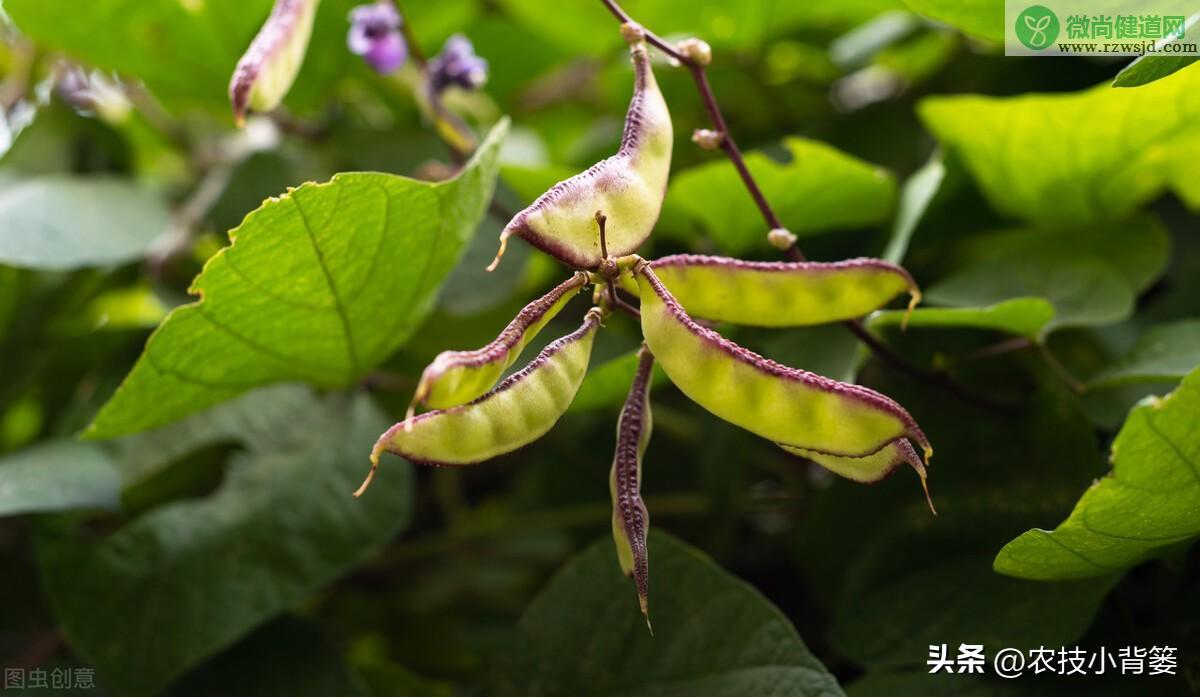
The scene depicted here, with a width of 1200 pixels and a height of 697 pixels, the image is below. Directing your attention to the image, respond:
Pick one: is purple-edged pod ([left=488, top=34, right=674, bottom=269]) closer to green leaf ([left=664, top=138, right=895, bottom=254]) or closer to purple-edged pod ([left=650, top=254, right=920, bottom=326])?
purple-edged pod ([left=650, top=254, right=920, bottom=326])

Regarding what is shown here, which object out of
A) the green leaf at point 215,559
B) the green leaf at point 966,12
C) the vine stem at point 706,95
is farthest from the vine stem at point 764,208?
the green leaf at point 215,559

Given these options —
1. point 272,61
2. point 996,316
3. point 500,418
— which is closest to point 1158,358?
point 996,316

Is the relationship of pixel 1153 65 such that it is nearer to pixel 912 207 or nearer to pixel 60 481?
pixel 912 207

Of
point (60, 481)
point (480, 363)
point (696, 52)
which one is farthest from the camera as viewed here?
point (60, 481)

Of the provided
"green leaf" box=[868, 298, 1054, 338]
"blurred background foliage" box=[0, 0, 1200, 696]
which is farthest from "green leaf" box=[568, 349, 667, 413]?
"green leaf" box=[868, 298, 1054, 338]

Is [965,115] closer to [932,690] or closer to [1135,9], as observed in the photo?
[1135,9]
